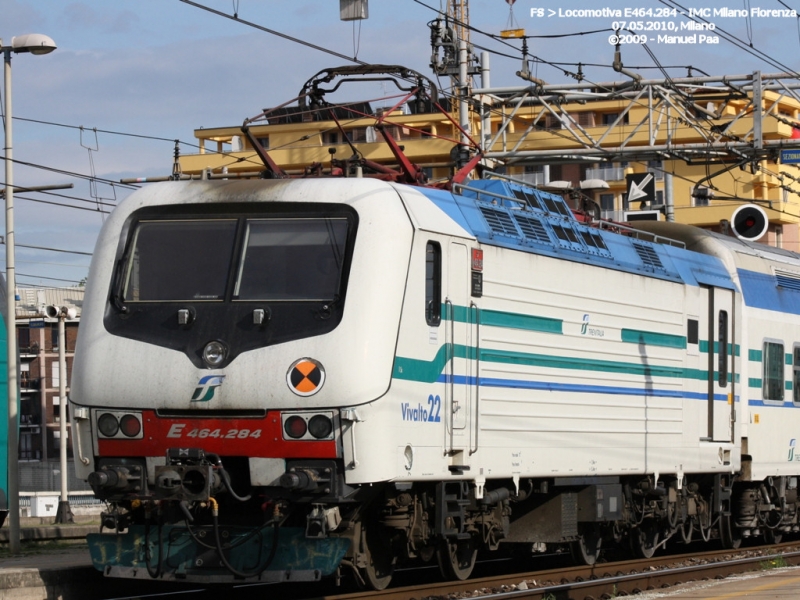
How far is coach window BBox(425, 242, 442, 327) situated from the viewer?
11227mm

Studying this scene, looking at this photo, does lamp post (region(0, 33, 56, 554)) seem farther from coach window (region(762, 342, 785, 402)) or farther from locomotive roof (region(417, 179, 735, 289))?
coach window (region(762, 342, 785, 402))

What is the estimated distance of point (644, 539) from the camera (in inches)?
635

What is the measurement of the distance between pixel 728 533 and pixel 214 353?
9.73m

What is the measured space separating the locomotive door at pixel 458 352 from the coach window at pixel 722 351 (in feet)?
19.8

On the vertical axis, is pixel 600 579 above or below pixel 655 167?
below

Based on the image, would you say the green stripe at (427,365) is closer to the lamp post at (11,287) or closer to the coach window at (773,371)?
the lamp post at (11,287)

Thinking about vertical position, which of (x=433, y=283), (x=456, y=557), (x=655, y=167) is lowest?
(x=456, y=557)

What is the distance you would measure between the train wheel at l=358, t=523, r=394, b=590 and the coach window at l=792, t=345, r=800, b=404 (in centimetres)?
904

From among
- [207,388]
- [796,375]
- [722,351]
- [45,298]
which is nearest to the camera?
[207,388]

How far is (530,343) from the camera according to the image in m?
12.8

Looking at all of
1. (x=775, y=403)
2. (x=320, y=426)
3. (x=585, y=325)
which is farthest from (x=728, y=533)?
(x=320, y=426)

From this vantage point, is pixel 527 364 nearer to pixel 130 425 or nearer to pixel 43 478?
pixel 130 425

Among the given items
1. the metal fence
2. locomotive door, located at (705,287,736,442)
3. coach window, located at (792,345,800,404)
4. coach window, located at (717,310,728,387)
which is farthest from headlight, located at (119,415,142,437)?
the metal fence

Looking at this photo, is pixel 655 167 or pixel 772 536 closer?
pixel 772 536
